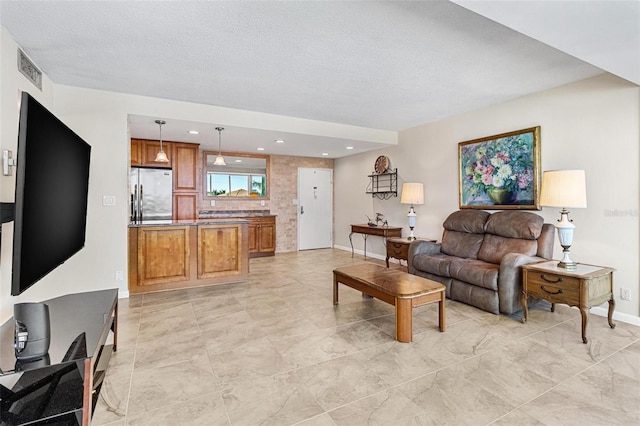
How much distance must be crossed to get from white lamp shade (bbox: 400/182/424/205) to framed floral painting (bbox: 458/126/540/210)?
0.62 m

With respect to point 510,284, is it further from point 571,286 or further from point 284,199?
point 284,199

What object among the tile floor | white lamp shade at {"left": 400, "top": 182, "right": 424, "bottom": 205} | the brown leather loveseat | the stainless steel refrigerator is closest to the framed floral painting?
the brown leather loveseat

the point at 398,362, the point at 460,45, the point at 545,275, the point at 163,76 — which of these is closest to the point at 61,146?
the point at 163,76

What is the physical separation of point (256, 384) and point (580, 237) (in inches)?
139

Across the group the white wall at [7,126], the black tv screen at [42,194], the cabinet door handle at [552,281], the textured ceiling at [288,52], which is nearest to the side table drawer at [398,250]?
the cabinet door handle at [552,281]

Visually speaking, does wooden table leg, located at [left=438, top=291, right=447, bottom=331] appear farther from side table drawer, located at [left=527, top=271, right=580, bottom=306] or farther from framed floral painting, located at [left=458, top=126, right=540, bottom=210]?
framed floral painting, located at [left=458, top=126, right=540, bottom=210]

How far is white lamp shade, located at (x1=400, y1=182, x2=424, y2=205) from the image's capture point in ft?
16.7

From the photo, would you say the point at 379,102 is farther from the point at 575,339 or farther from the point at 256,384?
the point at 256,384

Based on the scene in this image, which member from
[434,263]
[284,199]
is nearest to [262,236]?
[284,199]

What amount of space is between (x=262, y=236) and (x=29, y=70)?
4.56 metres

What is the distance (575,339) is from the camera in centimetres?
268

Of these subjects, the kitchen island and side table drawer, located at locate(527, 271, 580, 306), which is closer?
side table drawer, located at locate(527, 271, 580, 306)

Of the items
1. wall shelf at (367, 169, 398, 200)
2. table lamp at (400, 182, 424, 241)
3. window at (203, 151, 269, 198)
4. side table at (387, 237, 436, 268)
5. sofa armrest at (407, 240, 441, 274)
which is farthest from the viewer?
window at (203, 151, 269, 198)

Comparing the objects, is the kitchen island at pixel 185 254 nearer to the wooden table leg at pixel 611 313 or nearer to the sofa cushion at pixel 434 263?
the sofa cushion at pixel 434 263
